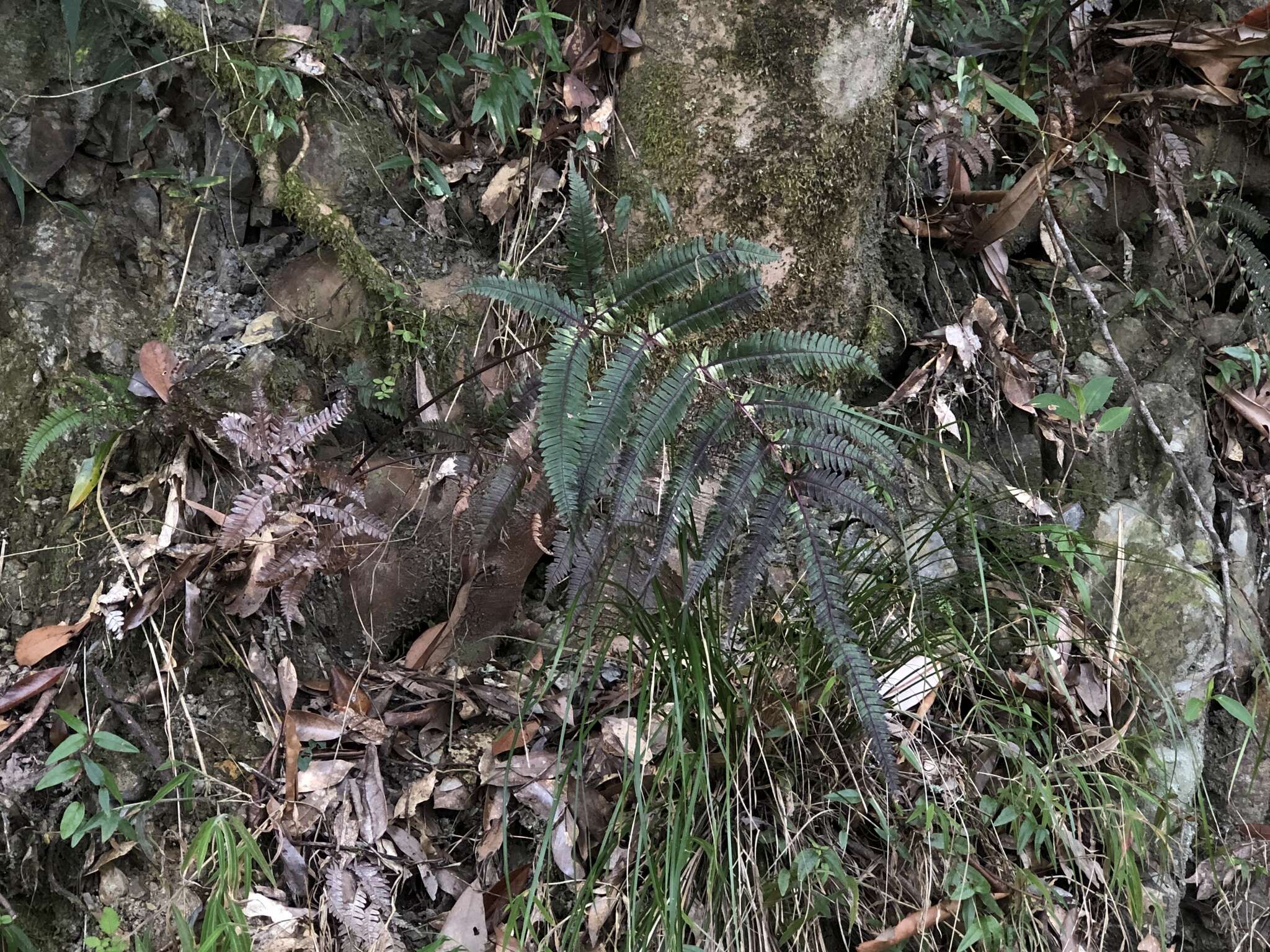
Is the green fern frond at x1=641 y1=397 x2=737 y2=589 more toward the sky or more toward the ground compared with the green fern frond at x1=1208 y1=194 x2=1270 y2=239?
more toward the sky

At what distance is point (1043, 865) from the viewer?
2.11 meters

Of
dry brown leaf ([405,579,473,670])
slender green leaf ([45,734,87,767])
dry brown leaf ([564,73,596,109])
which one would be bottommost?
dry brown leaf ([405,579,473,670])

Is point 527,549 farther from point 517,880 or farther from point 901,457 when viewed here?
Result: point 901,457

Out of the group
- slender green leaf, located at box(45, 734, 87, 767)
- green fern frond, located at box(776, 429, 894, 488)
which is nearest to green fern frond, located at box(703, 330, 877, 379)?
green fern frond, located at box(776, 429, 894, 488)

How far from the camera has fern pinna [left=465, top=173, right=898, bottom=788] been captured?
1.60 metres

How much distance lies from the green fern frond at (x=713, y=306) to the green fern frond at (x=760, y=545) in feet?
1.21

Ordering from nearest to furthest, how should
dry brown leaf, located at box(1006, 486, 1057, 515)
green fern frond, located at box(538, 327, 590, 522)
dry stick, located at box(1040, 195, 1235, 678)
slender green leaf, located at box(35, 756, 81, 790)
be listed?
green fern frond, located at box(538, 327, 590, 522) → slender green leaf, located at box(35, 756, 81, 790) → dry brown leaf, located at box(1006, 486, 1057, 515) → dry stick, located at box(1040, 195, 1235, 678)

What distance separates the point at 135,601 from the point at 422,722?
2.57ft

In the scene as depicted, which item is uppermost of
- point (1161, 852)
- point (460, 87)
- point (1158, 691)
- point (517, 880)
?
point (460, 87)

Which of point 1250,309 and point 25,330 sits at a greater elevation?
point 25,330

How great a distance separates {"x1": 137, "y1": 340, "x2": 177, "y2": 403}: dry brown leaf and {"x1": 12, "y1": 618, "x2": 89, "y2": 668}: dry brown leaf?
61cm

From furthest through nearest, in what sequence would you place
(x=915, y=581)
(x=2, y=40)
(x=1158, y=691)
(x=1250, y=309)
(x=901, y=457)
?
(x=1250, y=309)
(x=2, y=40)
(x=1158, y=691)
(x=915, y=581)
(x=901, y=457)

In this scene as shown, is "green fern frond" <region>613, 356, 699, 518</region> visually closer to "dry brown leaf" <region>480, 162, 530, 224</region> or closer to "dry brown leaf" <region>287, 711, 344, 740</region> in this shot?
"dry brown leaf" <region>287, 711, 344, 740</region>

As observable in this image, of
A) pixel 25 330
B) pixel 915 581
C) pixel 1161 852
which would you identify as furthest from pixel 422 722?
pixel 1161 852
